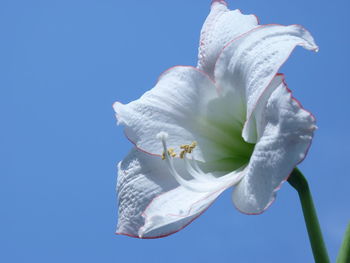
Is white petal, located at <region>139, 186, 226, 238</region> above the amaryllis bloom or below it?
below

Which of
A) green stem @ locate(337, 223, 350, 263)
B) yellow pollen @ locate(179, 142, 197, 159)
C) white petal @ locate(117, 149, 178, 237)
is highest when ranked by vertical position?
yellow pollen @ locate(179, 142, 197, 159)

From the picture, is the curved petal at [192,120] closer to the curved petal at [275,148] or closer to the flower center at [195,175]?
the flower center at [195,175]

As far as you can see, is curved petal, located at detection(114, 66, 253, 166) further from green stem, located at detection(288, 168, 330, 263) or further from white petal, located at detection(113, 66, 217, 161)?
green stem, located at detection(288, 168, 330, 263)

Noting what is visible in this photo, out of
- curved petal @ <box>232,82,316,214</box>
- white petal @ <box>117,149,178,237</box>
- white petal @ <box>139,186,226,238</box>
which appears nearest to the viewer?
curved petal @ <box>232,82,316,214</box>

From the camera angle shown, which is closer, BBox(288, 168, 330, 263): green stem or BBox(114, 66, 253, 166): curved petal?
BBox(288, 168, 330, 263): green stem

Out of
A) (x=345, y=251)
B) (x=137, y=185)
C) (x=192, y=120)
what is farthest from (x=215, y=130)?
(x=345, y=251)

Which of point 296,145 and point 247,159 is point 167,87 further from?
point 296,145

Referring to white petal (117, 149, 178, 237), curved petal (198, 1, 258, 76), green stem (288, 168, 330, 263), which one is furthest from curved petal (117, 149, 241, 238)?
curved petal (198, 1, 258, 76)

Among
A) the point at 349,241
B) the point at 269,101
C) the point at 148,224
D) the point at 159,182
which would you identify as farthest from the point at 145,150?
the point at 349,241
